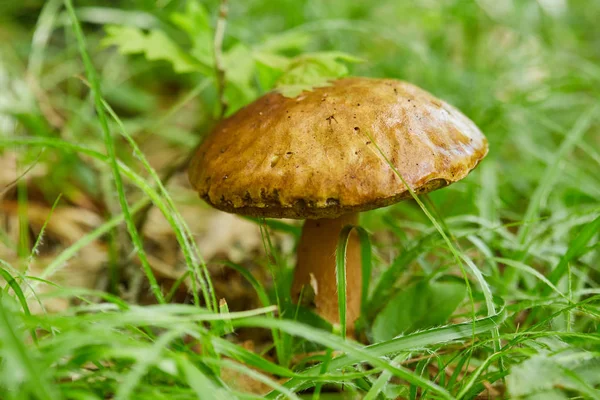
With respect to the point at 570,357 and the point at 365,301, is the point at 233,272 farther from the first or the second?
the point at 570,357

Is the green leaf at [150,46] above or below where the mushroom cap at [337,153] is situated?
above

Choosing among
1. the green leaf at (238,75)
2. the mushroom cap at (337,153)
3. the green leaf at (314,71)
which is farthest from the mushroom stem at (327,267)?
the green leaf at (238,75)

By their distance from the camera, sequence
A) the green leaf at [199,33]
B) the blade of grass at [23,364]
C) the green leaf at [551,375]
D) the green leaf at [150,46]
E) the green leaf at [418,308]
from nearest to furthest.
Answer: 1. the blade of grass at [23,364]
2. the green leaf at [551,375]
3. the green leaf at [418,308]
4. the green leaf at [150,46]
5. the green leaf at [199,33]

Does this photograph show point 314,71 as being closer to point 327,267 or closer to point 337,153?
point 337,153

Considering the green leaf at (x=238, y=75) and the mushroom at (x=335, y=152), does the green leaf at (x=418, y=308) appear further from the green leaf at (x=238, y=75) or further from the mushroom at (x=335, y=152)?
the green leaf at (x=238, y=75)

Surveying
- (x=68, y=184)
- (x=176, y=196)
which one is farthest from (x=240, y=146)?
(x=68, y=184)

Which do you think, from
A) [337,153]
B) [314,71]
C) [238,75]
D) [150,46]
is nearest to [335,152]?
[337,153]
